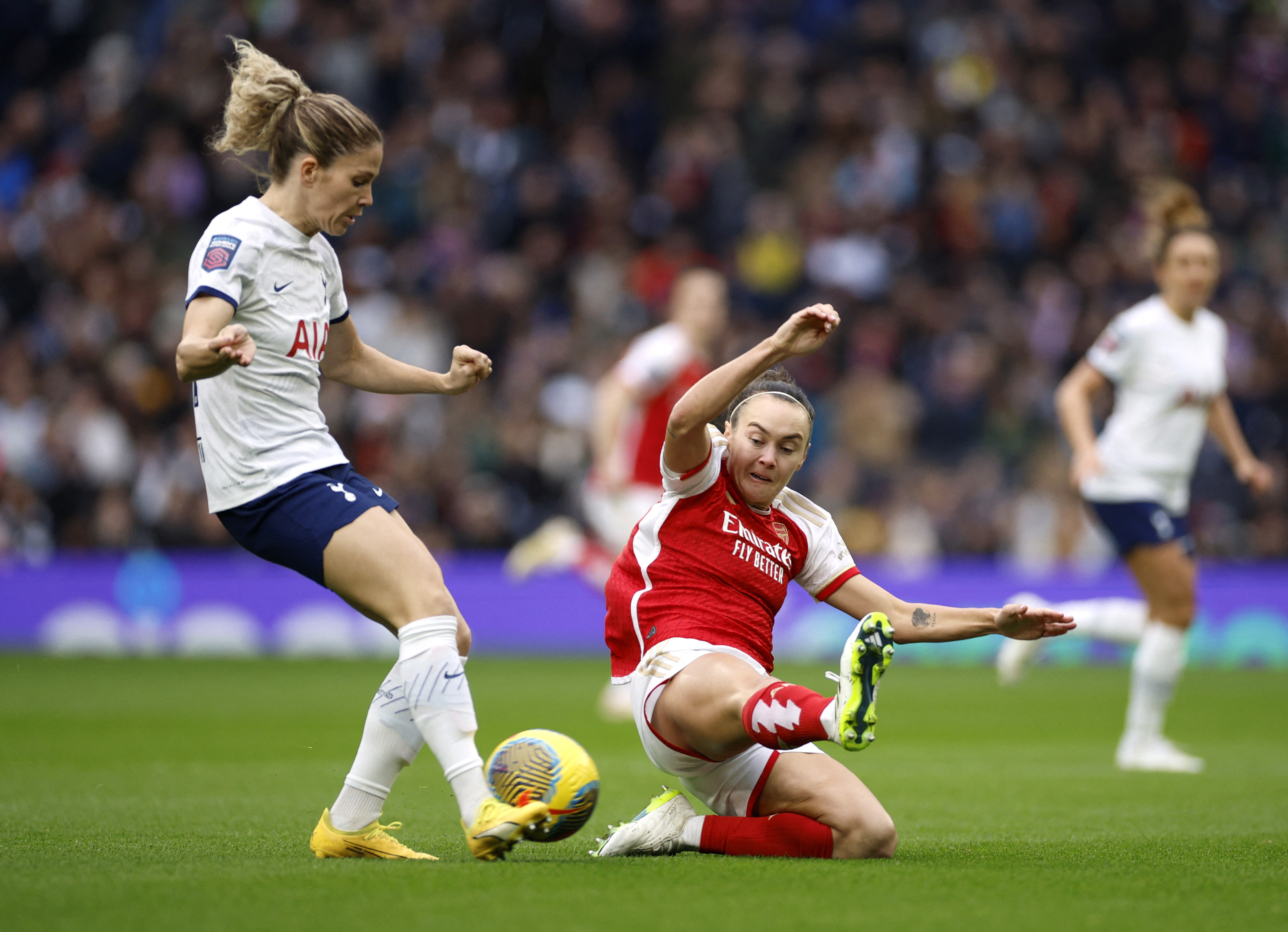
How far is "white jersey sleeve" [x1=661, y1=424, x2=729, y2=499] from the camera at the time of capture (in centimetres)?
429

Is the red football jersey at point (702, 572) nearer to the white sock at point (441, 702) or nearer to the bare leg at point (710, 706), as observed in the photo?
the bare leg at point (710, 706)

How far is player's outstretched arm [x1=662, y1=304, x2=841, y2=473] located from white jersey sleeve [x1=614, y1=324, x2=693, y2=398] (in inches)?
189

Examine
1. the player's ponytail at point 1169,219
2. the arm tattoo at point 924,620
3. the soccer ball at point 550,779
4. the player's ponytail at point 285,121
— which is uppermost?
the player's ponytail at point 1169,219

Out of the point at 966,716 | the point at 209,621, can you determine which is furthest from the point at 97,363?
the point at 966,716

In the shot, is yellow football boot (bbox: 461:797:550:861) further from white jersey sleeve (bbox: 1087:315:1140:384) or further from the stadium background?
the stadium background

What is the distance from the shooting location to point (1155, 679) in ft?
23.4

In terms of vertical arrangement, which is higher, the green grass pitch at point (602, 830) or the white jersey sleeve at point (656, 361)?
the white jersey sleeve at point (656, 361)

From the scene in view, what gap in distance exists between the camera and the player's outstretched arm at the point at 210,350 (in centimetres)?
358

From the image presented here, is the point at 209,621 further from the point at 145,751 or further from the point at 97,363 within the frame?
the point at 145,751

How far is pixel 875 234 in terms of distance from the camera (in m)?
16.3

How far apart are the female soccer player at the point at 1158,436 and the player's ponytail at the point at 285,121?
4301mm

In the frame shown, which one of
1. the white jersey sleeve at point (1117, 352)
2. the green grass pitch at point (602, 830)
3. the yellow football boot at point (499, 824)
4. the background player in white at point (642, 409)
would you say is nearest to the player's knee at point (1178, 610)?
the green grass pitch at point (602, 830)

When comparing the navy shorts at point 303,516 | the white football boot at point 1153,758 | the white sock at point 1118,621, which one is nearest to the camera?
the navy shorts at point 303,516

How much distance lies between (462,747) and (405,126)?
13.7m
